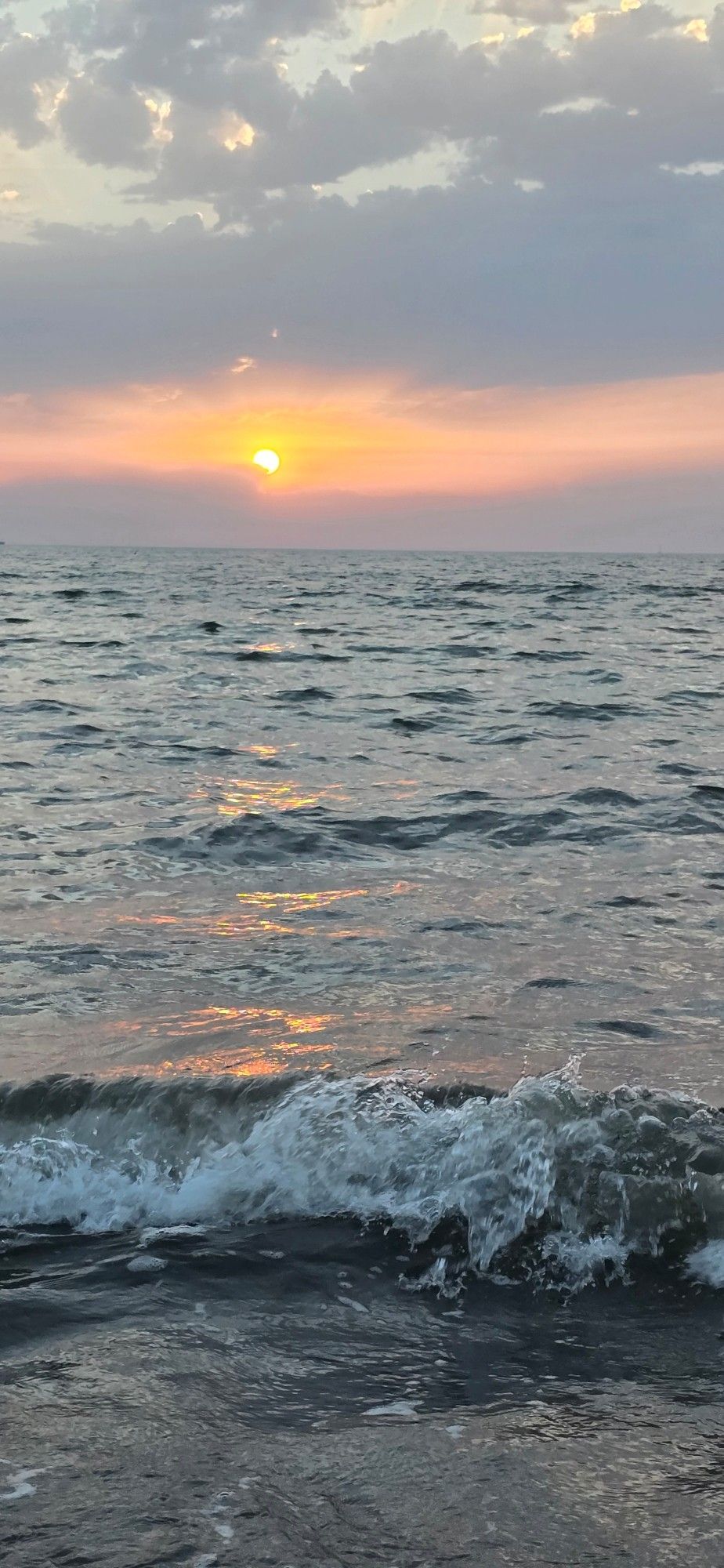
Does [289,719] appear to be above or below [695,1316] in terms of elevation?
above

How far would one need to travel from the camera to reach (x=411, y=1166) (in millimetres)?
4910

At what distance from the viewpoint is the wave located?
4523 mm

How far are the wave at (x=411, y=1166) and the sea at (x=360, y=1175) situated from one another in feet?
0.05

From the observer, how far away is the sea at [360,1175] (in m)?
3.04

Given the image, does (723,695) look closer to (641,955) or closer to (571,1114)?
(641,955)

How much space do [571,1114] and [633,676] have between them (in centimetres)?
1812

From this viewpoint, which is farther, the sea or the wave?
the wave

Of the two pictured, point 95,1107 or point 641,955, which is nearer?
point 95,1107

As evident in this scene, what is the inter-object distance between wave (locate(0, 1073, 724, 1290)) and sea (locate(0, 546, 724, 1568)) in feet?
0.05

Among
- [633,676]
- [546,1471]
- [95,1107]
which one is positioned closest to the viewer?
[546,1471]

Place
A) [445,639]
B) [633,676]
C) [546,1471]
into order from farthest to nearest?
[445,639]
[633,676]
[546,1471]

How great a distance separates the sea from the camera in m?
3.04

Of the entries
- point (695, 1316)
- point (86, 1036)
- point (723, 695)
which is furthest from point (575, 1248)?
point (723, 695)

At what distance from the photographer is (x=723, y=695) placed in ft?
65.8
